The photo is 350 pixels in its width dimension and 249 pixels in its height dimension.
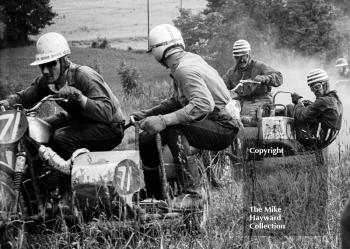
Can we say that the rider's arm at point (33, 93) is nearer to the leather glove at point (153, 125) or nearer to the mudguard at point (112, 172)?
the leather glove at point (153, 125)

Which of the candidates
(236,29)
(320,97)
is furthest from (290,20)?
(320,97)

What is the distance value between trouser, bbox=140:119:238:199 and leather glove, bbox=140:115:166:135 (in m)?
0.11

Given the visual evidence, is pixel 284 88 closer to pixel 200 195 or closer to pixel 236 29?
pixel 236 29

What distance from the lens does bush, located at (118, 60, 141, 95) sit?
1103 centimetres

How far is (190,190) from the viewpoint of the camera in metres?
5.59

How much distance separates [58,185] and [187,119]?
3.75 feet

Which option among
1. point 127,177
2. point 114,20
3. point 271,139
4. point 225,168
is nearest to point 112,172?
point 127,177

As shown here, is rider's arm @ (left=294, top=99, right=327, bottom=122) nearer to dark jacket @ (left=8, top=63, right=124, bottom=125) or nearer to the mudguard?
dark jacket @ (left=8, top=63, right=124, bottom=125)

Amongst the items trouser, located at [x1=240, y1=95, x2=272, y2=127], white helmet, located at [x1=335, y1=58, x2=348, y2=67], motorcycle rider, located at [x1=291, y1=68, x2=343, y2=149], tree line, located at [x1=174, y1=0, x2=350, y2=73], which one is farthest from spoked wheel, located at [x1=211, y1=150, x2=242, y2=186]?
white helmet, located at [x1=335, y1=58, x2=348, y2=67]

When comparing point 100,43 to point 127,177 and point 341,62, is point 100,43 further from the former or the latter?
point 341,62

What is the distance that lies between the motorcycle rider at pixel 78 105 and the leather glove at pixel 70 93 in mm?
105

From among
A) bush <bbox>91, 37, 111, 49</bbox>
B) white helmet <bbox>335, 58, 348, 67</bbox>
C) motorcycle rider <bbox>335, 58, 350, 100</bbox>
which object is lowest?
motorcycle rider <bbox>335, 58, 350, 100</bbox>

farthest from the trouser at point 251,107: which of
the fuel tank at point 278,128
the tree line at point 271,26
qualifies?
the tree line at point 271,26

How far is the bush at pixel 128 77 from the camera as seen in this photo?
434 inches
